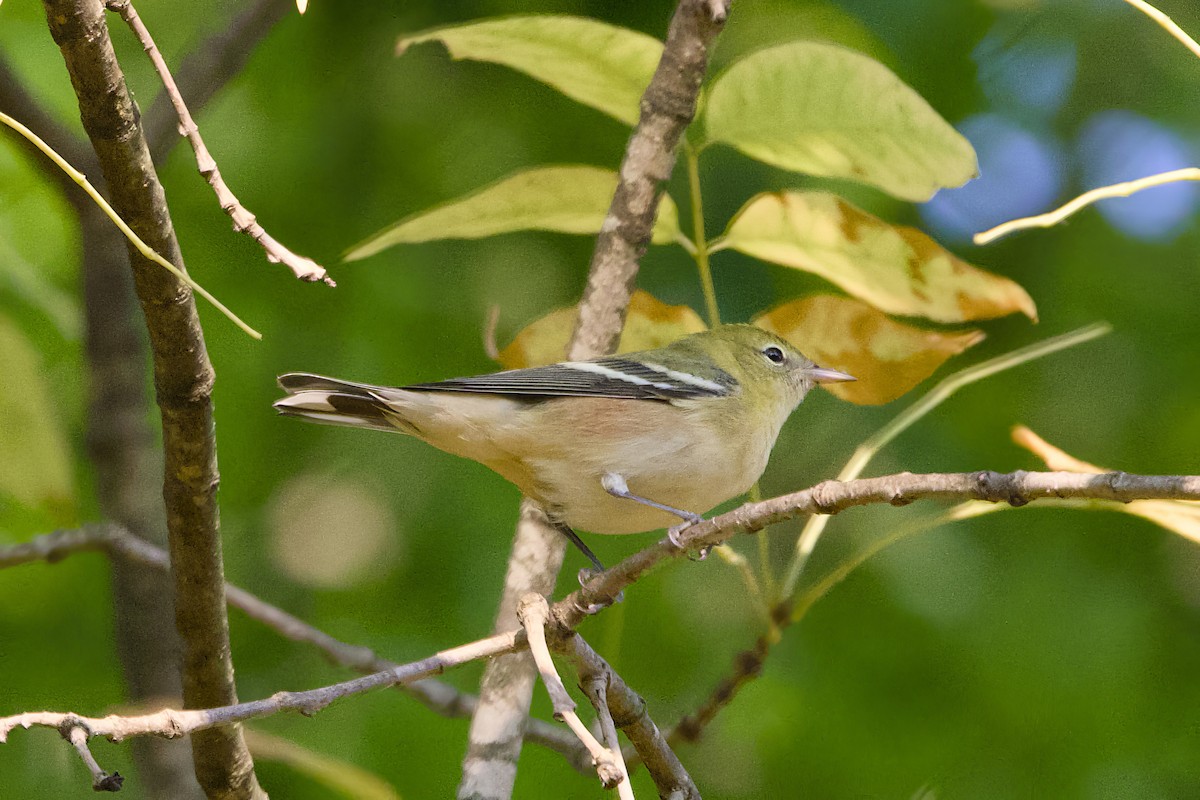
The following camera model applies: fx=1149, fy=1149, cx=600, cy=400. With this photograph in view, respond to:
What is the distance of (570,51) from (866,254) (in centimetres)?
67

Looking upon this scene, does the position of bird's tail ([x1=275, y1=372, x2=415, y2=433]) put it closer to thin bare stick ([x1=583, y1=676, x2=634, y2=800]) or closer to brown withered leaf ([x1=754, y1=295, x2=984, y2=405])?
brown withered leaf ([x1=754, y1=295, x2=984, y2=405])

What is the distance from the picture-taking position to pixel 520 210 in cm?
212

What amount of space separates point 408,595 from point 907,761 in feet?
4.45

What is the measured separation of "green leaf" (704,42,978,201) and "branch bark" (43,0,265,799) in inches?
41.8

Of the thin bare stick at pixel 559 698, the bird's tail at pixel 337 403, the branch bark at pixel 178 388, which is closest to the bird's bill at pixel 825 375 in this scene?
the bird's tail at pixel 337 403

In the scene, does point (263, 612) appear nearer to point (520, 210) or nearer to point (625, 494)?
point (625, 494)

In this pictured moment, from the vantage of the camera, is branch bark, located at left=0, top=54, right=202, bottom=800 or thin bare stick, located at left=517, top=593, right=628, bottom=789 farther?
branch bark, located at left=0, top=54, right=202, bottom=800

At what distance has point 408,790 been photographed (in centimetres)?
279

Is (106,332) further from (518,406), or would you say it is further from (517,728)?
(517,728)

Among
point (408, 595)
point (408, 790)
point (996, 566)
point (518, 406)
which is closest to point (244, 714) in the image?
point (518, 406)

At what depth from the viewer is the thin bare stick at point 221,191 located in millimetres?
1166

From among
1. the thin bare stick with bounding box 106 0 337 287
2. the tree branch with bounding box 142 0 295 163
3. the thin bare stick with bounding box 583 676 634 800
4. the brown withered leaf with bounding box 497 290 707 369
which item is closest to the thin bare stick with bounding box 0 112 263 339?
the thin bare stick with bounding box 106 0 337 287

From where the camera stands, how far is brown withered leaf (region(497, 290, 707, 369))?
2432 mm

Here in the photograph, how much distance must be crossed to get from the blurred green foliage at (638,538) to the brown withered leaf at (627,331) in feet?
2.06
